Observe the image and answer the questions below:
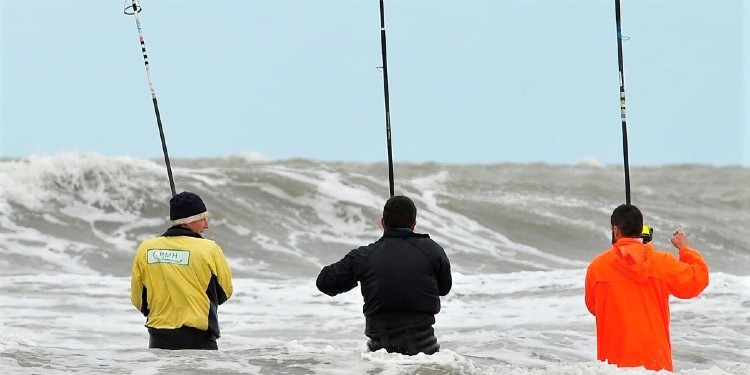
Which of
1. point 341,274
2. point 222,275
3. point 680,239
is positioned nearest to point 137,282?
point 222,275

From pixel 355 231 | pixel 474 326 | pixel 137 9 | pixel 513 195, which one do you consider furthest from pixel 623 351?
pixel 513 195

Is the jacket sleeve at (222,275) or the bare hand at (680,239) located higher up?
the bare hand at (680,239)

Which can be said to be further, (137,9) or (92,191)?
(92,191)

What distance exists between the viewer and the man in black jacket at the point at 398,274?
18.0 ft

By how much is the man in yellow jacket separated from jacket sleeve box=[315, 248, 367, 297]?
733 millimetres

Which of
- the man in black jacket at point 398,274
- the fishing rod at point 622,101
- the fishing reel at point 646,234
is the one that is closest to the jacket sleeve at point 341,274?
the man in black jacket at point 398,274

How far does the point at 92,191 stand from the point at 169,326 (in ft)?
44.0

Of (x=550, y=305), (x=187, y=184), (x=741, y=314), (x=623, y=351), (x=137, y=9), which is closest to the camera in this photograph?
(x=623, y=351)

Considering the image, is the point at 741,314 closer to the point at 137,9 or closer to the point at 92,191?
the point at 137,9

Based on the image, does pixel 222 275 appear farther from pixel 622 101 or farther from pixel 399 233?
pixel 622 101

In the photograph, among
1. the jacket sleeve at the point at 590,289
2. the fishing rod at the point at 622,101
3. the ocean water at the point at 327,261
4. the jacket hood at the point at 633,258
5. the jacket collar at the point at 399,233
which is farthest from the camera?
the fishing rod at the point at 622,101

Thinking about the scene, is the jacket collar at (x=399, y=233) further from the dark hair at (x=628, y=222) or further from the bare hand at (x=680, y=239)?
the bare hand at (x=680, y=239)

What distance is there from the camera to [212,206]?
62.1 ft

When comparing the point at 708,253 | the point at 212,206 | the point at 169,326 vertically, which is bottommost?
the point at 708,253
